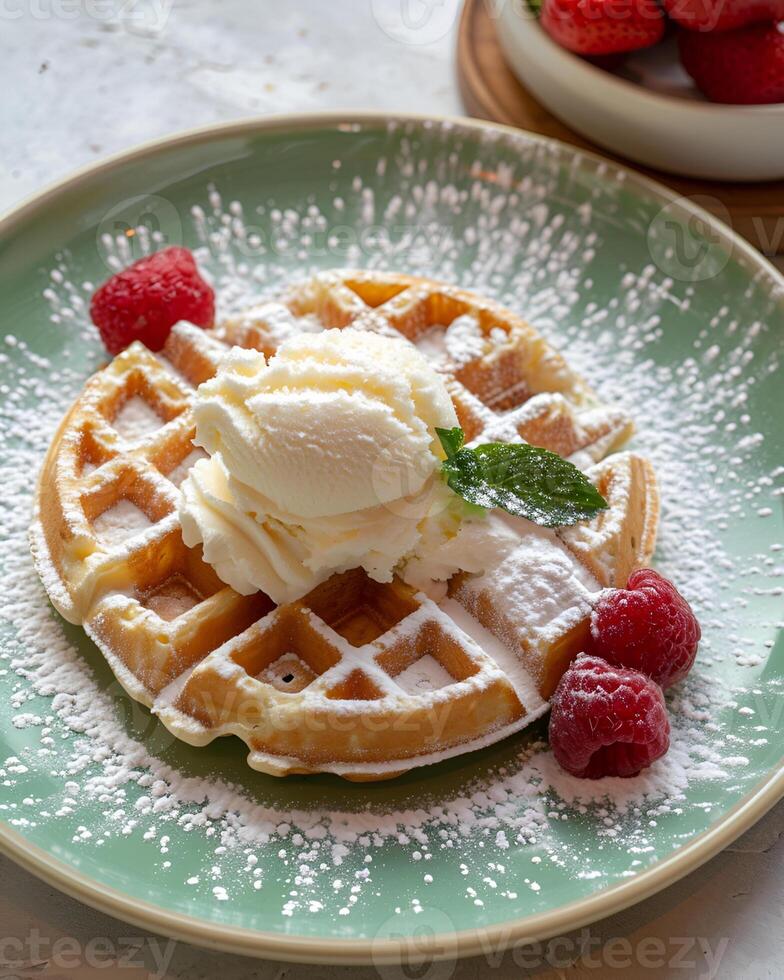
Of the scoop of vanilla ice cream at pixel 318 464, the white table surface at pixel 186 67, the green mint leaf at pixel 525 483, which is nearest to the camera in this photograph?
the scoop of vanilla ice cream at pixel 318 464

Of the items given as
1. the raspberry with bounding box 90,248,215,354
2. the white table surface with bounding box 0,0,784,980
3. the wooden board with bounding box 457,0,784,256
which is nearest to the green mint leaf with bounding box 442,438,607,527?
the raspberry with bounding box 90,248,215,354

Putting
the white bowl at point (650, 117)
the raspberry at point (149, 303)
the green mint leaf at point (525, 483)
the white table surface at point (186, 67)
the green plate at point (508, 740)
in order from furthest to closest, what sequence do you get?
the white table surface at point (186, 67) → the white bowl at point (650, 117) → the raspberry at point (149, 303) → the green mint leaf at point (525, 483) → the green plate at point (508, 740)

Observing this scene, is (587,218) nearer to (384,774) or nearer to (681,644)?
(681,644)

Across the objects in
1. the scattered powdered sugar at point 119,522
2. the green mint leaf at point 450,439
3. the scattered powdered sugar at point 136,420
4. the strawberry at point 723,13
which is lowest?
the scattered powdered sugar at point 119,522

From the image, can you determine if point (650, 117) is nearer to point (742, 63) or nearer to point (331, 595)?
point (742, 63)

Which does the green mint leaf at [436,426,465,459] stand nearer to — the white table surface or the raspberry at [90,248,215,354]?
the raspberry at [90,248,215,354]

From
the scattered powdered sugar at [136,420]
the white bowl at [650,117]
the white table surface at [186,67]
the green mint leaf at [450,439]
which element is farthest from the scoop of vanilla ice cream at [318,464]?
A: the white table surface at [186,67]

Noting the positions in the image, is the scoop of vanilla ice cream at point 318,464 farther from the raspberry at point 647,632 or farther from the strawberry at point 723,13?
the strawberry at point 723,13
